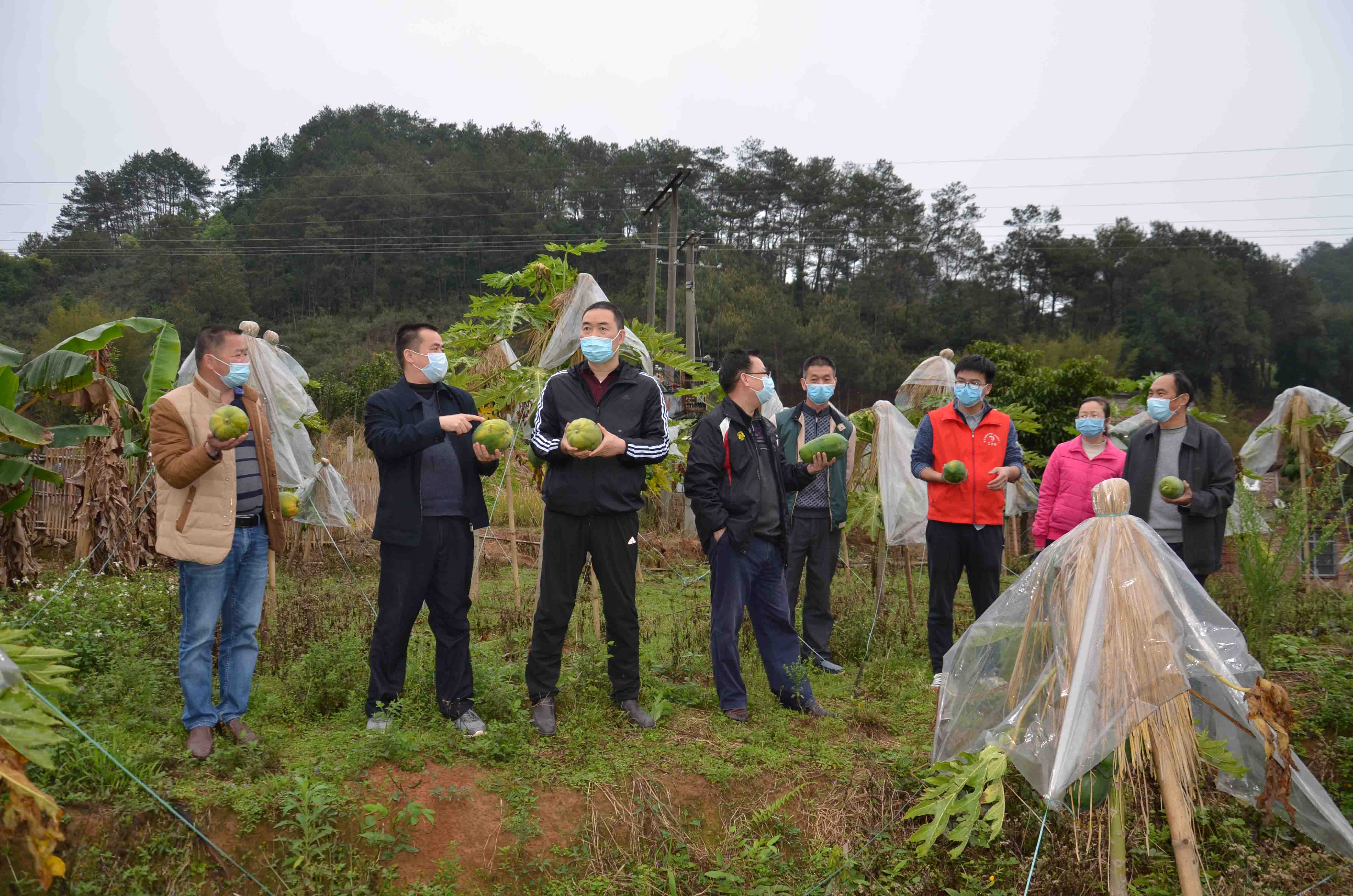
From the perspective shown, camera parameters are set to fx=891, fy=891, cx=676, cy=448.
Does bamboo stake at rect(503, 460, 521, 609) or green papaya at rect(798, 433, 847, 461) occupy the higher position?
green papaya at rect(798, 433, 847, 461)

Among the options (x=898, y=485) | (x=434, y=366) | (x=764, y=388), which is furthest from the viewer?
(x=898, y=485)

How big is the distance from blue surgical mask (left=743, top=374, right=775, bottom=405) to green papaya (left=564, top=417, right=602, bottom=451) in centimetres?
106

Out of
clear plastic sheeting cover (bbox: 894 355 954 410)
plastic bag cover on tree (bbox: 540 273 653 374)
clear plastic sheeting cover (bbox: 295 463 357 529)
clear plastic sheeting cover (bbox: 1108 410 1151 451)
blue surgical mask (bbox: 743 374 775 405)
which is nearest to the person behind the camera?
blue surgical mask (bbox: 743 374 775 405)

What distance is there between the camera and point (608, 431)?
4887 mm

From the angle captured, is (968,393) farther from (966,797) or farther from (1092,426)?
(966,797)

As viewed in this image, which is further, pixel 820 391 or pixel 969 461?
pixel 820 391

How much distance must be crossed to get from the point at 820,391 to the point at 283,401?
4300mm

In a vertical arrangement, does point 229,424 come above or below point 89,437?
above

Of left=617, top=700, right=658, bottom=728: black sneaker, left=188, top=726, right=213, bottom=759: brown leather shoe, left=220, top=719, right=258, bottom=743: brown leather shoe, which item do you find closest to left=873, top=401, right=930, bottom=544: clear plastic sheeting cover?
left=617, top=700, right=658, bottom=728: black sneaker

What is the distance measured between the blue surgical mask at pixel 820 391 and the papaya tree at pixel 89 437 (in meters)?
4.56

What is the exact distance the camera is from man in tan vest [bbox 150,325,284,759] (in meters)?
4.20

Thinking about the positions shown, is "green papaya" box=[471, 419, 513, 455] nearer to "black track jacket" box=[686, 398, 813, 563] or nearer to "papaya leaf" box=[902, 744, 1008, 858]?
"black track jacket" box=[686, 398, 813, 563]

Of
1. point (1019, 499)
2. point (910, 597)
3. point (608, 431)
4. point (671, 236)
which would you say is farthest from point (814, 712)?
point (671, 236)

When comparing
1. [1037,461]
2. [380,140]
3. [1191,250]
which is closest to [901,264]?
[1191,250]
